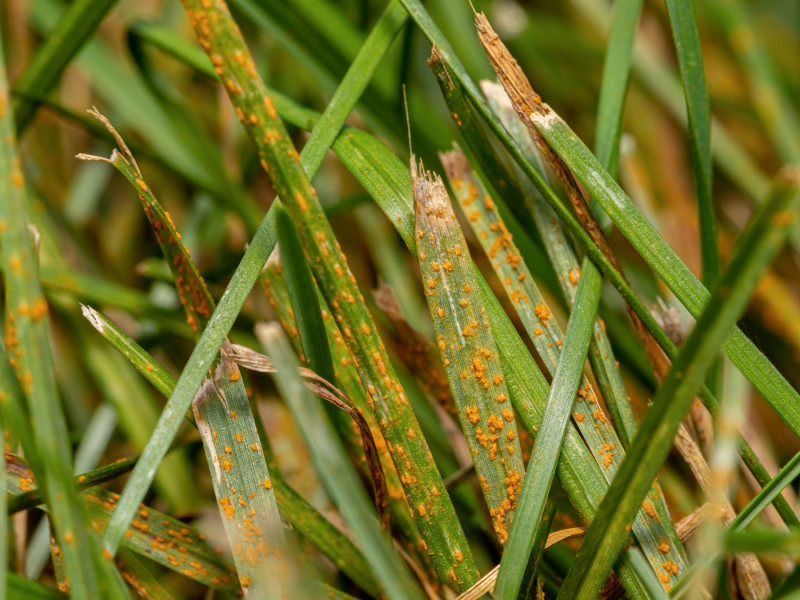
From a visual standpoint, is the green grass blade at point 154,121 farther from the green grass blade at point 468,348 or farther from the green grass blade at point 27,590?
the green grass blade at point 27,590

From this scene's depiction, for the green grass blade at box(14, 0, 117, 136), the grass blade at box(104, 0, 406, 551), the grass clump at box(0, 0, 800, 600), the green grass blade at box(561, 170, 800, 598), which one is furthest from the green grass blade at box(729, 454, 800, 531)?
the green grass blade at box(14, 0, 117, 136)

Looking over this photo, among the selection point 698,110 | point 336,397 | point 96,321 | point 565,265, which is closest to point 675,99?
point 698,110

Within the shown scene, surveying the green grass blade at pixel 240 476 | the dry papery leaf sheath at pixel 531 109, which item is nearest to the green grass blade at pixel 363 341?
the green grass blade at pixel 240 476

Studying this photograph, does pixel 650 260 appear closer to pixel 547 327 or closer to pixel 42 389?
pixel 547 327

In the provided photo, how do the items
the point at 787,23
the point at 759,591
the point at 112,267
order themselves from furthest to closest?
the point at 787,23, the point at 112,267, the point at 759,591

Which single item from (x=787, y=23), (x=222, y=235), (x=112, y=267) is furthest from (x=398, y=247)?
(x=787, y=23)

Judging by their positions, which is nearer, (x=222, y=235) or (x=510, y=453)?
(x=510, y=453)

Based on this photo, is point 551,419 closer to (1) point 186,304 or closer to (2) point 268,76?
(1) point 186,304

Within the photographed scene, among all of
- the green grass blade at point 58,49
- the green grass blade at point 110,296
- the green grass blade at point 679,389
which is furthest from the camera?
the green grass blade at point 110,296

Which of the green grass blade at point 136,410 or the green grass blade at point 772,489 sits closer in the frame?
the green grass blade at point 772,489
